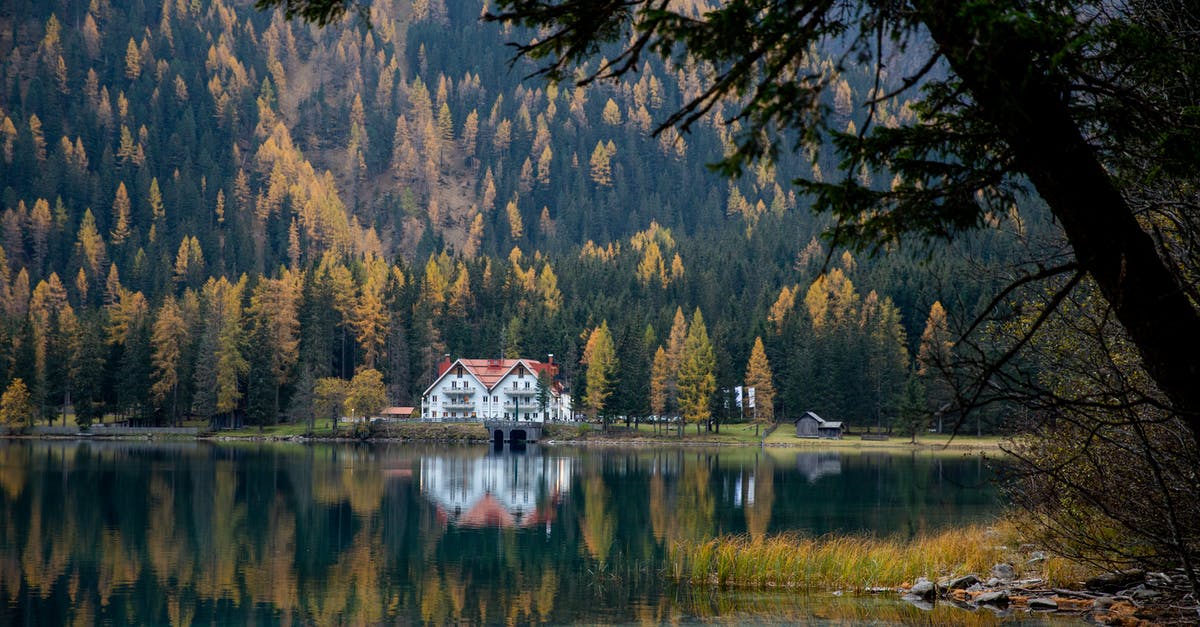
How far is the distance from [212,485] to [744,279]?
396ft

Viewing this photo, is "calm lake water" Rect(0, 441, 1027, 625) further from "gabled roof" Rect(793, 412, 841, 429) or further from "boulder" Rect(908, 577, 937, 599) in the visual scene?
"gabled roof" Rect(793, 412, 841, 429)

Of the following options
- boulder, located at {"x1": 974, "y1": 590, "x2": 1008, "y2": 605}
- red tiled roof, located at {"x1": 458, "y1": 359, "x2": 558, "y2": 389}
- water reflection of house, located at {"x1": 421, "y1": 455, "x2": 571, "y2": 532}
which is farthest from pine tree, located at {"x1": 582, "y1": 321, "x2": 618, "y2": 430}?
boulder, located at {"x1": 974, "y1": 590, "x2": 1008, "y2": 605}

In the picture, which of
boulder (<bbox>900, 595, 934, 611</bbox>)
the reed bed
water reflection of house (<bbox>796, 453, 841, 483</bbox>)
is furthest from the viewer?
water reflection of house (<bbox>796, 453, 841, 483</bbox>)

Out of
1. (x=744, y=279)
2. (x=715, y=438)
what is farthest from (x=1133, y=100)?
(x=744, y=279)

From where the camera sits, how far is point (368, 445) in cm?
10781

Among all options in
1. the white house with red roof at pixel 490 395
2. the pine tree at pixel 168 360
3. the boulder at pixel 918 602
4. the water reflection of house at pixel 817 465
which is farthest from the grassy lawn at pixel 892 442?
the boulder at pixel 918 602

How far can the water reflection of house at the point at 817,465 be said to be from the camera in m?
72.1

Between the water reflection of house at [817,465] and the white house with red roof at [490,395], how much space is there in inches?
1461

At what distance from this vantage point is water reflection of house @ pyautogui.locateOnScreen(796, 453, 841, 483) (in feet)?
237

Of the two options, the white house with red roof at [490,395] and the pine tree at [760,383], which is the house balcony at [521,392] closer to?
the white house with red roof at [490,395]

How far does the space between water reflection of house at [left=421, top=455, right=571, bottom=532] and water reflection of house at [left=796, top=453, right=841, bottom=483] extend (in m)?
16.1

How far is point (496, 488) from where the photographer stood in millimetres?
62469

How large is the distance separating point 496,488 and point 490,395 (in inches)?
2498

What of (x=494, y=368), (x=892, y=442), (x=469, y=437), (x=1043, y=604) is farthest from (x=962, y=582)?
(x=494, y=368)
